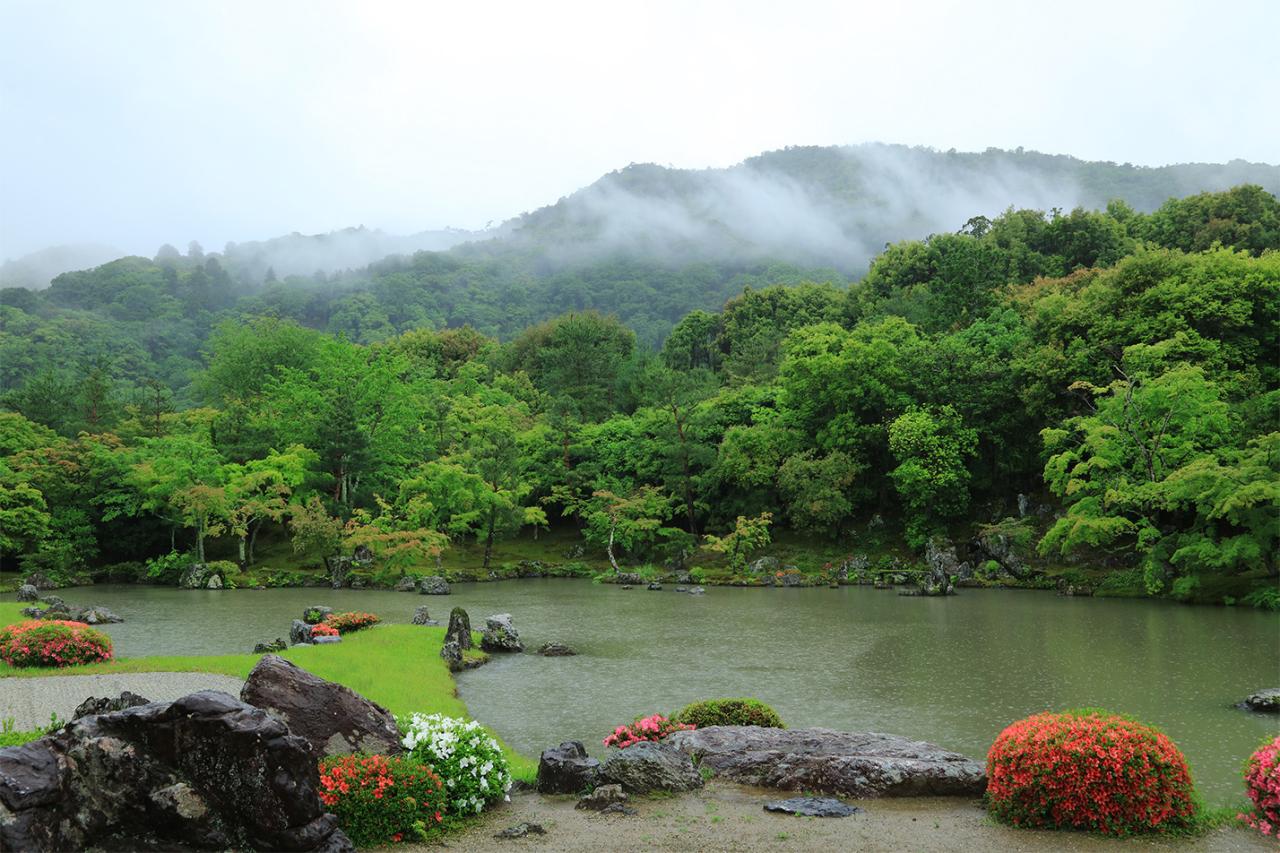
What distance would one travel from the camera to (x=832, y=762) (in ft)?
31.9

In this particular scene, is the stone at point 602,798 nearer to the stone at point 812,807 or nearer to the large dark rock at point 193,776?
the stone at point 812,807

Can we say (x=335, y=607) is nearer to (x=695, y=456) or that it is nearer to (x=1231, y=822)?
(x=695, y=456)

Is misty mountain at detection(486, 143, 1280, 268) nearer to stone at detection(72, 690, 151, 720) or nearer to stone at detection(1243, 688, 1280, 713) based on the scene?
stone at detection(1243, 688, 1280, 713)

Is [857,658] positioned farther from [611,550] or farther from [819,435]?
[819,435]

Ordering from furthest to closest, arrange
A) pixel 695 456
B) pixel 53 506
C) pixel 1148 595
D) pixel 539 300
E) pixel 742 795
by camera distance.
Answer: pixel 539 300 < pixel 695 456 < pixel 53 506 < pixel 1148 595 < pixel 742 795

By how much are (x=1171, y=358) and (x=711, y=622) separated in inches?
936

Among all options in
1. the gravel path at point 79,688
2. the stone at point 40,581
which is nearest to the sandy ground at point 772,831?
the gravel path at point 79,688

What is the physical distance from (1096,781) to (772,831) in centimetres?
311

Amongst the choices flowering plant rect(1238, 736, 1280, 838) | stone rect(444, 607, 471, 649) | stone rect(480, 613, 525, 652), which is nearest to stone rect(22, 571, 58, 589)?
stone rect(480, 613, 525, 652)

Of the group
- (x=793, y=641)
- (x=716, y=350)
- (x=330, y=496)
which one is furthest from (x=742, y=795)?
(x=716, y=350)

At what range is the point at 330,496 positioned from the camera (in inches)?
1889

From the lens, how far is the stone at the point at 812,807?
28.3ft

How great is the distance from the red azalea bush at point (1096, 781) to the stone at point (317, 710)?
21.4ft

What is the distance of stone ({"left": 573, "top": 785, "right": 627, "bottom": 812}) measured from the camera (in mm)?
8891
